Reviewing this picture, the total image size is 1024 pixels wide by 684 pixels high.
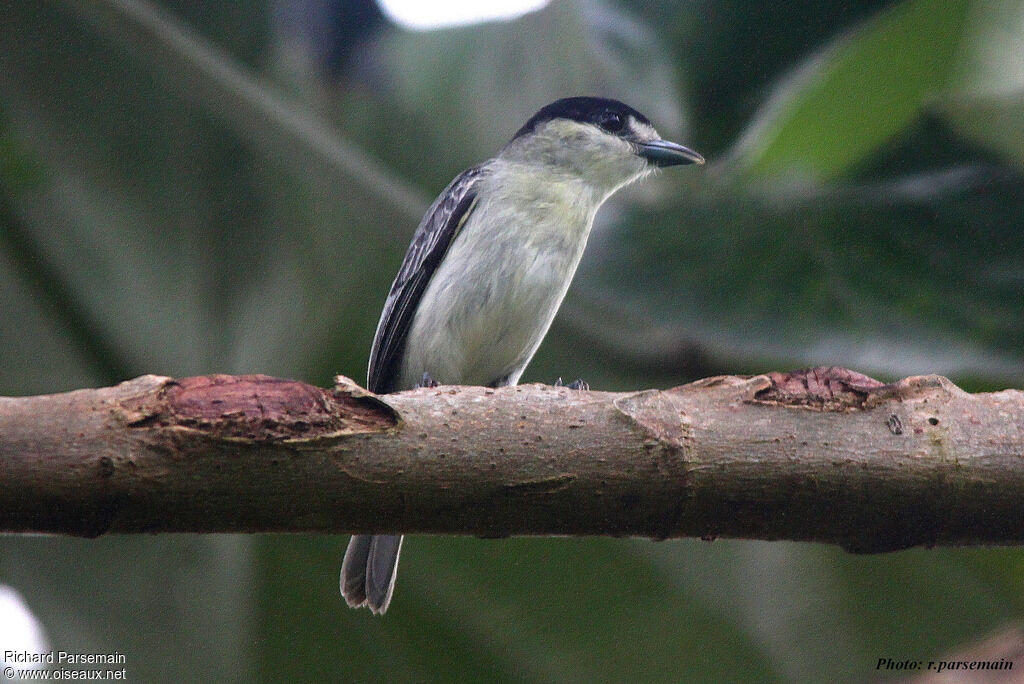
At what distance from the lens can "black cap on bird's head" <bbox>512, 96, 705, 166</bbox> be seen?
4.35 metres

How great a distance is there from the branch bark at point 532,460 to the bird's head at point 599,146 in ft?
7.31

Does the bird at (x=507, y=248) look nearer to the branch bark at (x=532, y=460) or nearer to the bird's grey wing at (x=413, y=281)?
the bird's grey wing at (x=413, y=281)

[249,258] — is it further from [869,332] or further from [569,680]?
[869,332]

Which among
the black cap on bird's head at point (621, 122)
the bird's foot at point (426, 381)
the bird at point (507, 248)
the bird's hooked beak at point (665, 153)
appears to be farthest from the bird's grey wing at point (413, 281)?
the bird's hooked beak at point (665, 153)

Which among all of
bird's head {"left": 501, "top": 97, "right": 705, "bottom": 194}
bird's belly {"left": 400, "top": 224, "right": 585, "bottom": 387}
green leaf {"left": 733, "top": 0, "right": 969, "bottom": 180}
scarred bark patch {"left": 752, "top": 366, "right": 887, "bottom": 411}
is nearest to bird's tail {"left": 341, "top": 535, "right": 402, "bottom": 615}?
→ bird's belly {"left": 400, "top": 224, "right": 585, "bottom": 387}

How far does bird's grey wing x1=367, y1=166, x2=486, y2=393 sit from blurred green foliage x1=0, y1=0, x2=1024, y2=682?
786mm

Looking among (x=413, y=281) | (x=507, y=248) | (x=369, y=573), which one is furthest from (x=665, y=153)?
(x=369, y=573)

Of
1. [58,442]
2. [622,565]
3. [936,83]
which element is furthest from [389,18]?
[58,442]

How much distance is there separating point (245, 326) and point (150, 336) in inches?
19.7

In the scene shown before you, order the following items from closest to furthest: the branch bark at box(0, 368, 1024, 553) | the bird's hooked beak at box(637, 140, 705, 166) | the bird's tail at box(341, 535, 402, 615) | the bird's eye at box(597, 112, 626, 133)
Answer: the branch bark at box(0, 368, 1024, 553), the bird's tail at box(341, 535, 402, 615), the bird's hooked beak at box(637, 140, 705, 166), the bird's eye at box(597, 112, 626, 133)

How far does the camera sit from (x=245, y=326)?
17.9ft

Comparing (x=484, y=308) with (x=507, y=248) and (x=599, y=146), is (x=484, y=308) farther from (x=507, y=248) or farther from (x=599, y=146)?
(x=599, y=146)

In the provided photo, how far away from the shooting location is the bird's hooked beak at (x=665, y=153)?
431cm

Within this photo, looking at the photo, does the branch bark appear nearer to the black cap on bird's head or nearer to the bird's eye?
the black cap on bird's head
